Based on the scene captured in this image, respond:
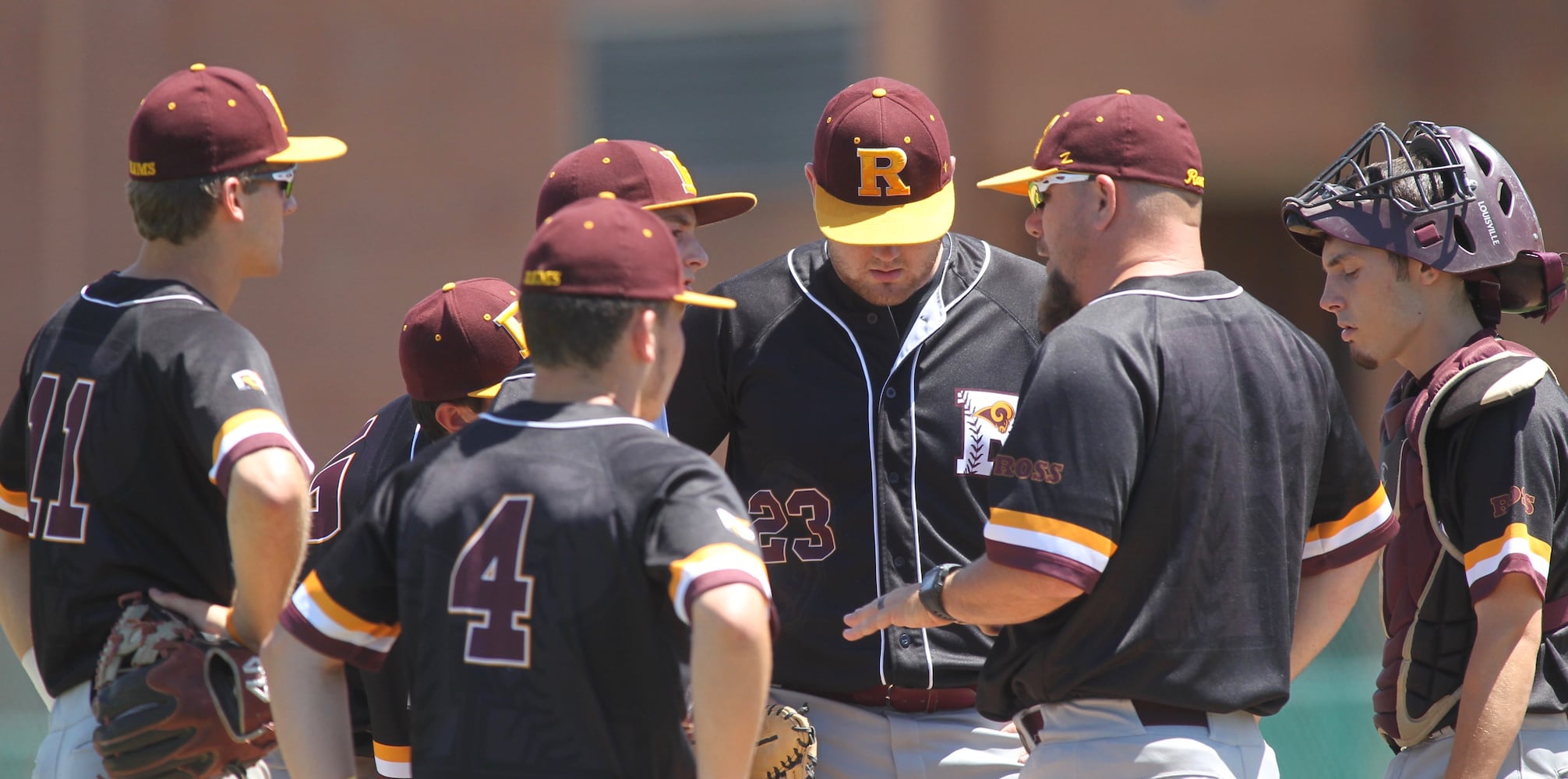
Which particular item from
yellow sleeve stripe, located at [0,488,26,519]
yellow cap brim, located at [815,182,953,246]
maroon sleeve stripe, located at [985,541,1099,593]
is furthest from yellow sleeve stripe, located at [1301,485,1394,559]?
yellow sleeve stripe, located at [0,488,26,519]

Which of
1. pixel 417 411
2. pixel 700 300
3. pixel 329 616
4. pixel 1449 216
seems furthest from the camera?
pixel 417 411

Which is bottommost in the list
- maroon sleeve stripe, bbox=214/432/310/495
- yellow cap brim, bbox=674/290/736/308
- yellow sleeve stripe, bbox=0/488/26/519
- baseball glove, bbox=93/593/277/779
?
baseball glove, bbox=93/593/277/779

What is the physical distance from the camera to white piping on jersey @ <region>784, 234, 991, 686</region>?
367cm

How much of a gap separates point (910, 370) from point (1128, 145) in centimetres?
83

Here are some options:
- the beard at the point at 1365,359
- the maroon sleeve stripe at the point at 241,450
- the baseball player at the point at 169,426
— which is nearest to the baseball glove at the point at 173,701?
the baseball player at the point at 169,426

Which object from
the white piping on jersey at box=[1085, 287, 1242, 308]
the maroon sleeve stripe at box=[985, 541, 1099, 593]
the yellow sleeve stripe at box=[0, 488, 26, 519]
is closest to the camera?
the maroon sleeve stripe at box=[985, 541, 1099, 593]

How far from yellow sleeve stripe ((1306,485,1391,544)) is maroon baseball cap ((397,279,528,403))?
6.24 feet

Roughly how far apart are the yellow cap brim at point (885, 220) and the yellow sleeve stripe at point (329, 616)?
156 cm

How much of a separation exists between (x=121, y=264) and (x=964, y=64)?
6.60 meters

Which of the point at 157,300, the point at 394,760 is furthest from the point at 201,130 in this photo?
the point at 394,760

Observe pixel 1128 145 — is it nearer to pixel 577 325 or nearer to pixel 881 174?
pixel 881 174

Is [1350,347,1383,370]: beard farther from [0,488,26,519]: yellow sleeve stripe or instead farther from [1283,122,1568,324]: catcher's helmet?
[0,488,26,519]: yellow sleeve stripe

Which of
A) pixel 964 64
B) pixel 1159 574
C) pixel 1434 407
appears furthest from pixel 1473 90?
pixel 1159 574

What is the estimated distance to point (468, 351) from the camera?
3.72 m
